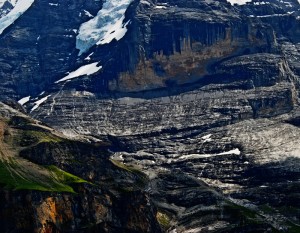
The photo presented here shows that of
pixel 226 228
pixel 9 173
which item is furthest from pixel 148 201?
pixel 9 173

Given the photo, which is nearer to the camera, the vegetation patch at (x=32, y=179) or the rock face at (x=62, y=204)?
the rock face at (x=62, y=204)

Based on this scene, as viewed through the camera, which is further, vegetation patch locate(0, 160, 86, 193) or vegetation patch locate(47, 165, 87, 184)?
vegetation patch locate(47, 165, 87, 184)

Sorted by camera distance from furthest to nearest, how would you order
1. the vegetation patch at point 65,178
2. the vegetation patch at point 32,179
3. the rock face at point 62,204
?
the vegetation patch at point 65,178
the vegetation patch at point 32,179
the rock face at point 62,204

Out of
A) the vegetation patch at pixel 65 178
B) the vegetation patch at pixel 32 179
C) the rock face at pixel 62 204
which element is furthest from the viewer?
the vegetation patch at pixel 65 178

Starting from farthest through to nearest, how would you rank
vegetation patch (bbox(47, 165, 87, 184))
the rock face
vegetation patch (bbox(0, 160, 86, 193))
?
vegetation patch (bbox(47, 165, 87, 184))
vegetation patch (bbox(0, 160, 86, 193))
the rock face

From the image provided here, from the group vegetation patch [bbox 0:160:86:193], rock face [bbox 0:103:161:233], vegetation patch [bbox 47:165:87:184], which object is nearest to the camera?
rock face [bbox 0:103:161:233]

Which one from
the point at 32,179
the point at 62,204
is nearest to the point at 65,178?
the point at 32,179

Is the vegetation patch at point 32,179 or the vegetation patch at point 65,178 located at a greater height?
the vegetation patch at point 32,179

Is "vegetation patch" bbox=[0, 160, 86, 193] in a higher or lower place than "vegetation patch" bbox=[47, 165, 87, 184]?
higher

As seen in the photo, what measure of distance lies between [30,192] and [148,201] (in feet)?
109

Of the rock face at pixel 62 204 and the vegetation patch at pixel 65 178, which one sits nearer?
the rock face at pixel 62 204

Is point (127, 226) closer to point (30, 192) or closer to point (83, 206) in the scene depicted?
point (83, 206)

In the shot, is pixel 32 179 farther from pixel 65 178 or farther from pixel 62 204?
pixel 62 204

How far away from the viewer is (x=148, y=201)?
19838 centimetres
